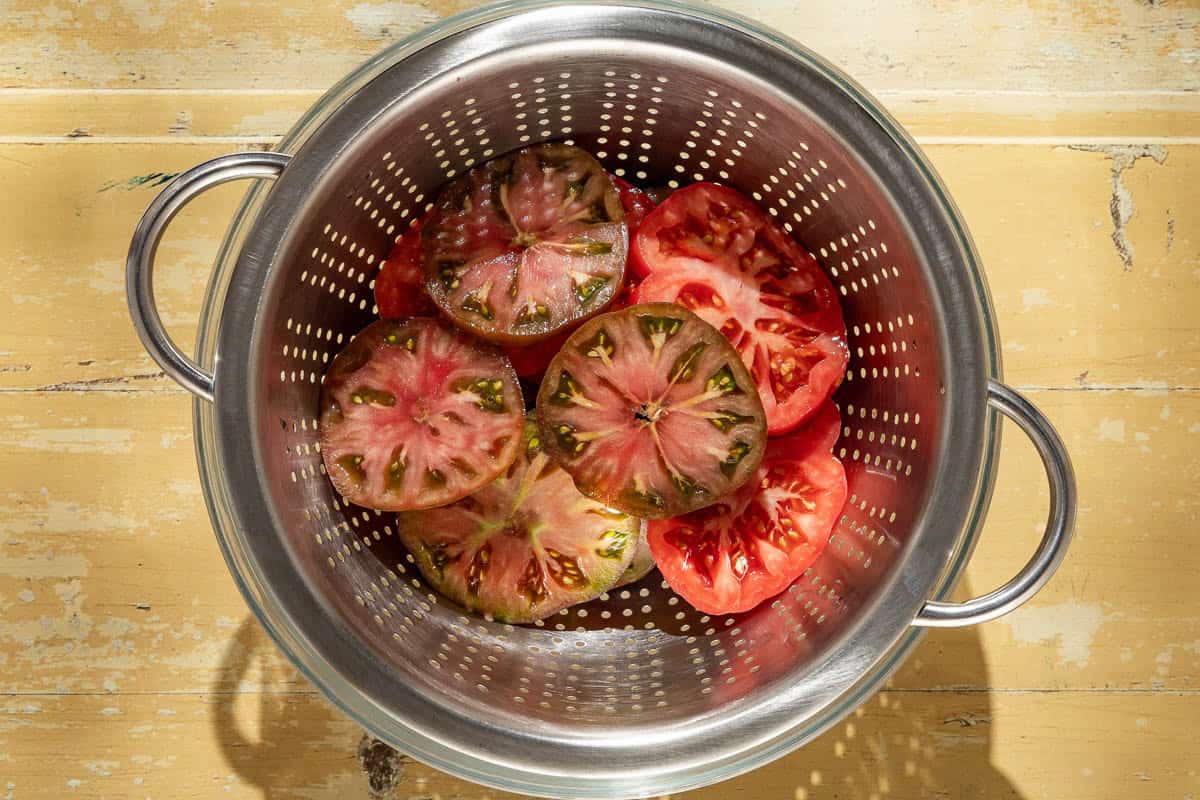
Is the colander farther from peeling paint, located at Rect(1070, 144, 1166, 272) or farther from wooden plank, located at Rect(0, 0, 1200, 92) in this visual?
peeling paint, located at Rect(1070, 144, 1166, 272)

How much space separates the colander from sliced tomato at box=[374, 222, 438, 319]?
27 millimetres

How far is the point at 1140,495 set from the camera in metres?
1.08

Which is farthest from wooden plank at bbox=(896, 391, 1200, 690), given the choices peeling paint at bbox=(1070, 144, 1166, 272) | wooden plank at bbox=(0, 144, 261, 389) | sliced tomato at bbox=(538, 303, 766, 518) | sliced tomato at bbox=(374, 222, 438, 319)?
wooden plank at bbox=(0, 144, 261, 389)

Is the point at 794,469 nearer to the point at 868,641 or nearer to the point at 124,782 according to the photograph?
the point at 868,641

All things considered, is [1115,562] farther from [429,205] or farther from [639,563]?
[429,205]

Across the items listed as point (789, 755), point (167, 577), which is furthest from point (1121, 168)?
point (167, 577)

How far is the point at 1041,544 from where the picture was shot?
0.75m

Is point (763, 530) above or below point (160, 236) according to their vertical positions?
below

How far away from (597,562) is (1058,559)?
0.39 metres

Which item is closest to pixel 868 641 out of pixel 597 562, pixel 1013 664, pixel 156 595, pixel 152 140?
pixel 597 562

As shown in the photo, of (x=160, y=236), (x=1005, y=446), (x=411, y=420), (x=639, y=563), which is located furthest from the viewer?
(x=1005, y=446)

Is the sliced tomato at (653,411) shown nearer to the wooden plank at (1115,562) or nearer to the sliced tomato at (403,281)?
the sliced tomato at (403,281)

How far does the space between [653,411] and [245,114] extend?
0.58 metres

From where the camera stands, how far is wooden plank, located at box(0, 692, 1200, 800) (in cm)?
104
